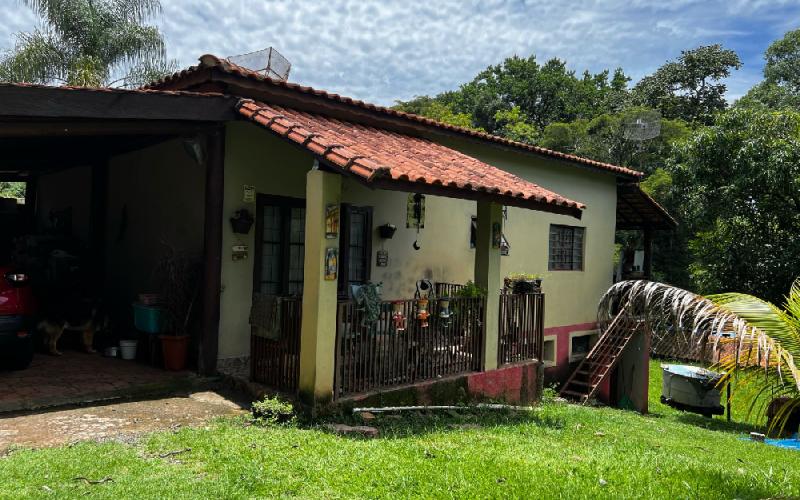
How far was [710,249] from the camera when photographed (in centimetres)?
1734

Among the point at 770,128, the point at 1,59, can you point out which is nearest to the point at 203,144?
the point at 770,128

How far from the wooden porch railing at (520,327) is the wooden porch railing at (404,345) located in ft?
2.01

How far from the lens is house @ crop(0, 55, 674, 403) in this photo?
6.00 metres

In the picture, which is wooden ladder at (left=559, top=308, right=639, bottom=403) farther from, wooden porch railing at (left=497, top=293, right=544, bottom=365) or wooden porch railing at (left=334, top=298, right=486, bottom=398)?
wooden porch railing at (left=334, top=298, right=486, bottom=398)

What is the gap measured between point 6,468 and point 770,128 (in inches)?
680

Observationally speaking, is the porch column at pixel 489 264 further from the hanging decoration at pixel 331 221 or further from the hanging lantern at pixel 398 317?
the hanging decoration at pixel 331 221

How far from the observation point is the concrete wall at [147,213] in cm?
787

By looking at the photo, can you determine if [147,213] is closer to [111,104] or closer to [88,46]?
[111,104]

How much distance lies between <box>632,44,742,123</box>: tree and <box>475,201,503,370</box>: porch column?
94.9 ft

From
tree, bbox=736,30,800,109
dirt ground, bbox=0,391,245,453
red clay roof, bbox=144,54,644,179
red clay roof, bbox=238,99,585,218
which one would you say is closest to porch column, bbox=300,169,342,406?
red clay roof, bbox=238,99,585,218

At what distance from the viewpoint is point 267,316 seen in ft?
21.7

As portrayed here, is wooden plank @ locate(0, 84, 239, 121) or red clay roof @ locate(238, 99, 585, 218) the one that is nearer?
wooden plank @ locate(0, 84, 239, 121)

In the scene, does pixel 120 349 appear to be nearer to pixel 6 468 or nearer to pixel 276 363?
pixel 276 363

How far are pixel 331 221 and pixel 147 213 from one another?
13.3 feet
